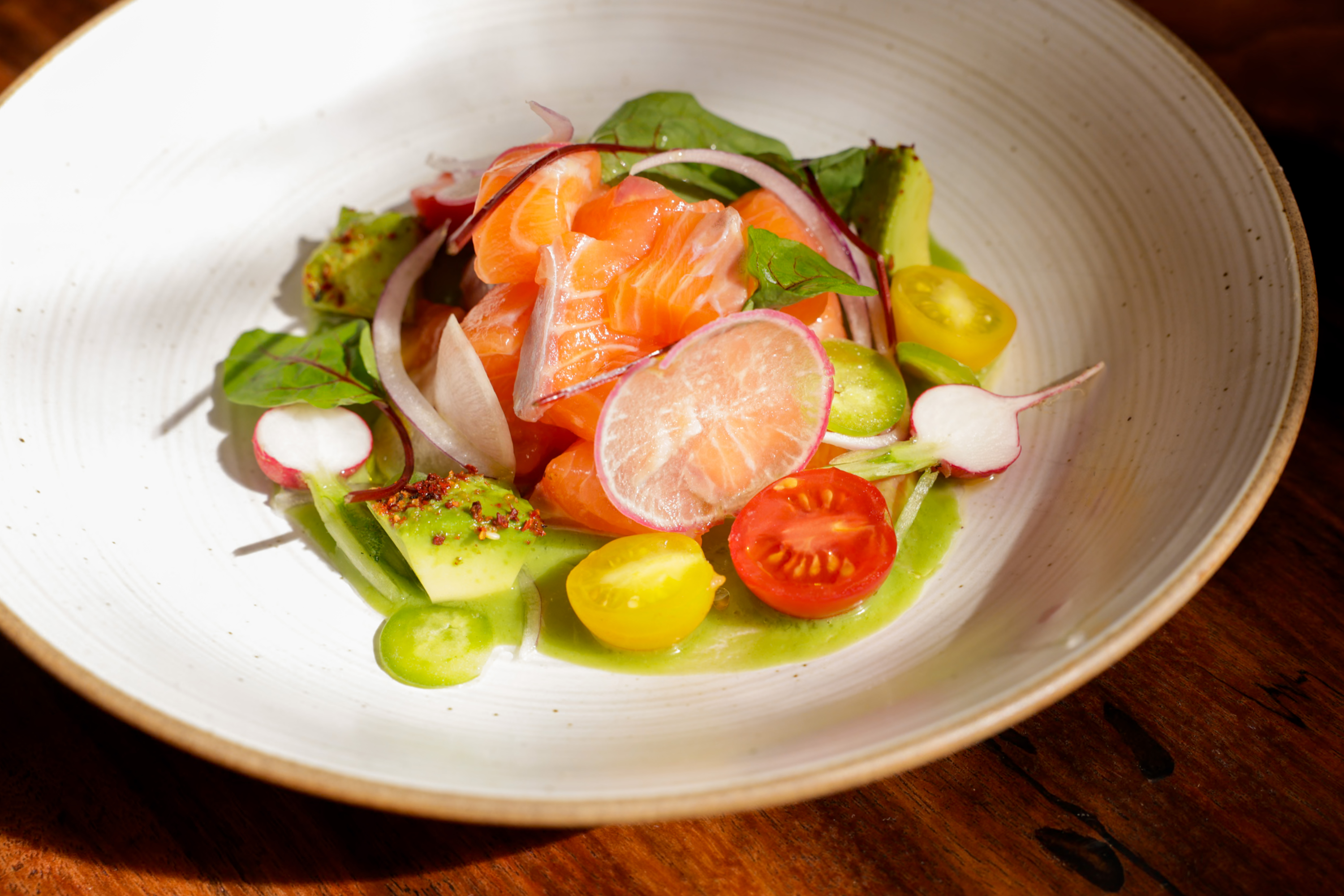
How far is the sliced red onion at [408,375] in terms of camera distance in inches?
90.0

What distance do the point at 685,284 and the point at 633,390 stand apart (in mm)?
299

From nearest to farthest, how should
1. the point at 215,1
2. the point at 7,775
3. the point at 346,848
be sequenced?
1. the point at 346,848
2. the point at 7,775
3. the point at 215,1

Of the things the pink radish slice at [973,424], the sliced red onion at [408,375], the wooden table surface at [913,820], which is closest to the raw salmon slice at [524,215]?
the sliced red onion at [408,375]

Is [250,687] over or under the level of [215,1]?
under

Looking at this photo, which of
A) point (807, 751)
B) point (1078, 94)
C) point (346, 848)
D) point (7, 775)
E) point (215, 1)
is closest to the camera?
point (807, 751)

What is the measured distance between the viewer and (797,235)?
237 centimetres

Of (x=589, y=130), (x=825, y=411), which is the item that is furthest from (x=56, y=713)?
(x=589, y=130)

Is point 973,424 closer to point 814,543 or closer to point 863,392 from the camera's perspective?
point 863,392

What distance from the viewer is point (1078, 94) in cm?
250

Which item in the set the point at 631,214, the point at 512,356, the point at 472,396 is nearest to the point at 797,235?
the point at 631,214

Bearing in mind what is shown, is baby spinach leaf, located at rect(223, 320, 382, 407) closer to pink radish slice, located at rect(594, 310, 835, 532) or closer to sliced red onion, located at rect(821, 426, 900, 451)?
pink radish slice, located at rect(594, 310, 835, 532)

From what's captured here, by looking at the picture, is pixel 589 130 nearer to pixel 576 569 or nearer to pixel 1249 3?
pixel 576 569

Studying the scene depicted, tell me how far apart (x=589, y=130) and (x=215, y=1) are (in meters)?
1.14

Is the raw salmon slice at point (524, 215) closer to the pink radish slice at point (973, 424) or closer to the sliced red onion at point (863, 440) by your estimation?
the sliced red onion at point (863, 440)
